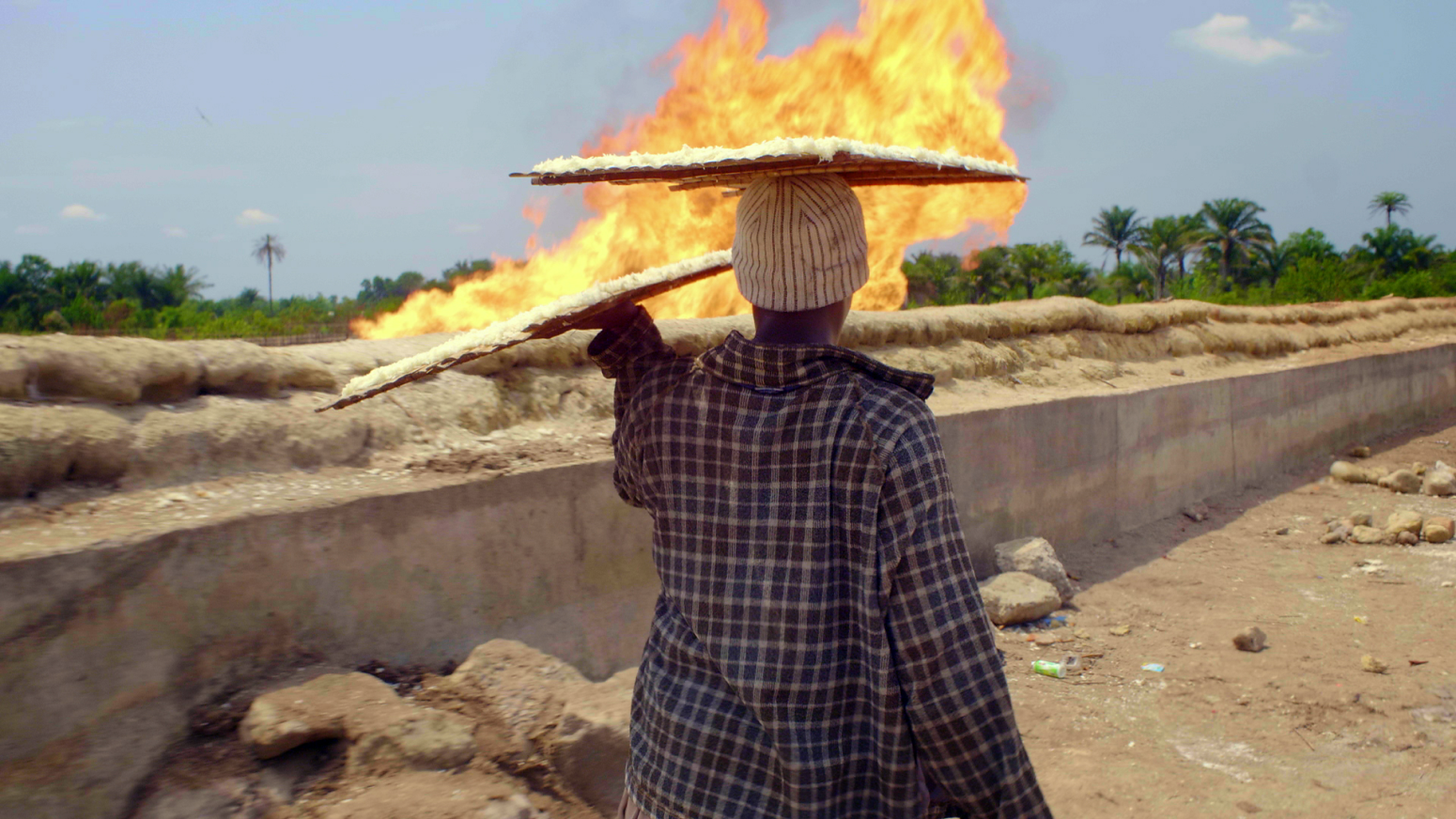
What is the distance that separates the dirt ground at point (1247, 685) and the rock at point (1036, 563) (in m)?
0.18

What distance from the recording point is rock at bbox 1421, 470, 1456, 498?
26.0ft

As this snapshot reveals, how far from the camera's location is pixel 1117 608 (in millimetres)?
5312

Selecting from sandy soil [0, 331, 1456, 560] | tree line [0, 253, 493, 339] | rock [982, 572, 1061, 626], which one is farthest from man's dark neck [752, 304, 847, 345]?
tree line [0, 253, 493, 339]

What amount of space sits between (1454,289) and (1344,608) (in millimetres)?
29707

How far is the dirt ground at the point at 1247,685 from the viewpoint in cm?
338

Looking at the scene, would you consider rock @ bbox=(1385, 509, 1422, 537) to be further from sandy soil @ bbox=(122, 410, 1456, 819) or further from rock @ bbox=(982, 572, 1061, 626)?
rock @ bbox=(982, 572, 1061, 626)

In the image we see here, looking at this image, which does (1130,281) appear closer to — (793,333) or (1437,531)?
(1437,531)

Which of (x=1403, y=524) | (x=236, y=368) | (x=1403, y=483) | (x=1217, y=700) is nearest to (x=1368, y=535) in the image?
(x=1403, y=524)

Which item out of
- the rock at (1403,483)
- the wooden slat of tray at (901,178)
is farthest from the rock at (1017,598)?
the rock at (1403,483)

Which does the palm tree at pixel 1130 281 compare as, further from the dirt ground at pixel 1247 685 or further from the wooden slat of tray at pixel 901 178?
the wooden slat of tray at pixel 901 178

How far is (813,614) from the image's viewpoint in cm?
135

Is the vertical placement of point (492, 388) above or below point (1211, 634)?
above

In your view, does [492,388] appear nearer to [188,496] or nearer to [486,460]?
[486,460]

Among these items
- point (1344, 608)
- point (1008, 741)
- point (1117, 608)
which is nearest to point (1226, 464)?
point (1344, 608)
